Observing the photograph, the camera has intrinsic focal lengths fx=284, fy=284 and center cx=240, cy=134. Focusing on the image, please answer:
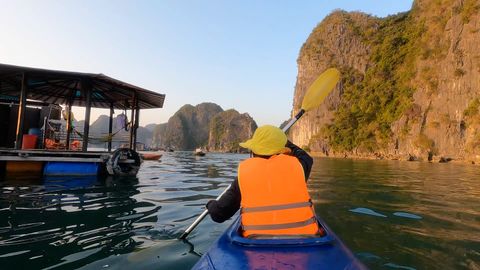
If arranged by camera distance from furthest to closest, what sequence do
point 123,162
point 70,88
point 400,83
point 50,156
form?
point 400,83 → point 70,88 → point 123,162 → point 50,156

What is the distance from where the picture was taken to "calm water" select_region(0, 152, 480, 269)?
12.4 feet

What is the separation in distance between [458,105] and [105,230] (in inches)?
2386

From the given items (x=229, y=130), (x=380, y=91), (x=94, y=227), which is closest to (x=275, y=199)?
(x=94, y=227)

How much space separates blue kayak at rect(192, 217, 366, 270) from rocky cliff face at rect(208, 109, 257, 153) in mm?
162750

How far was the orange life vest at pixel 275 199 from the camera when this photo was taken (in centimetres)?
267

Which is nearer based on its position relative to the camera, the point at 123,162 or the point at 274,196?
the point at 274,196

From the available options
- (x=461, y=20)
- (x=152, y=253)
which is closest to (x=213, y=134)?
(x=461, y=20)

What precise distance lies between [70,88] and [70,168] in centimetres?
613

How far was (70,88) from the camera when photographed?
15.4m

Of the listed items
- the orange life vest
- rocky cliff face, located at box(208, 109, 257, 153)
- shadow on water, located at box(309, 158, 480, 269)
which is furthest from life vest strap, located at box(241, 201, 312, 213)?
rocky cliff face, located at box(208, 109, 257, 153)

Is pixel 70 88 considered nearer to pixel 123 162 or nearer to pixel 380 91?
pixel 123 162

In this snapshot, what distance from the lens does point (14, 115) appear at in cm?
1489

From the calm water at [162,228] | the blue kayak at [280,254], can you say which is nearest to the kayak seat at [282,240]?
the blue kayak at [280,254]

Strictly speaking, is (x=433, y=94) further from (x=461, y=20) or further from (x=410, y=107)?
(x=461, y=20)
